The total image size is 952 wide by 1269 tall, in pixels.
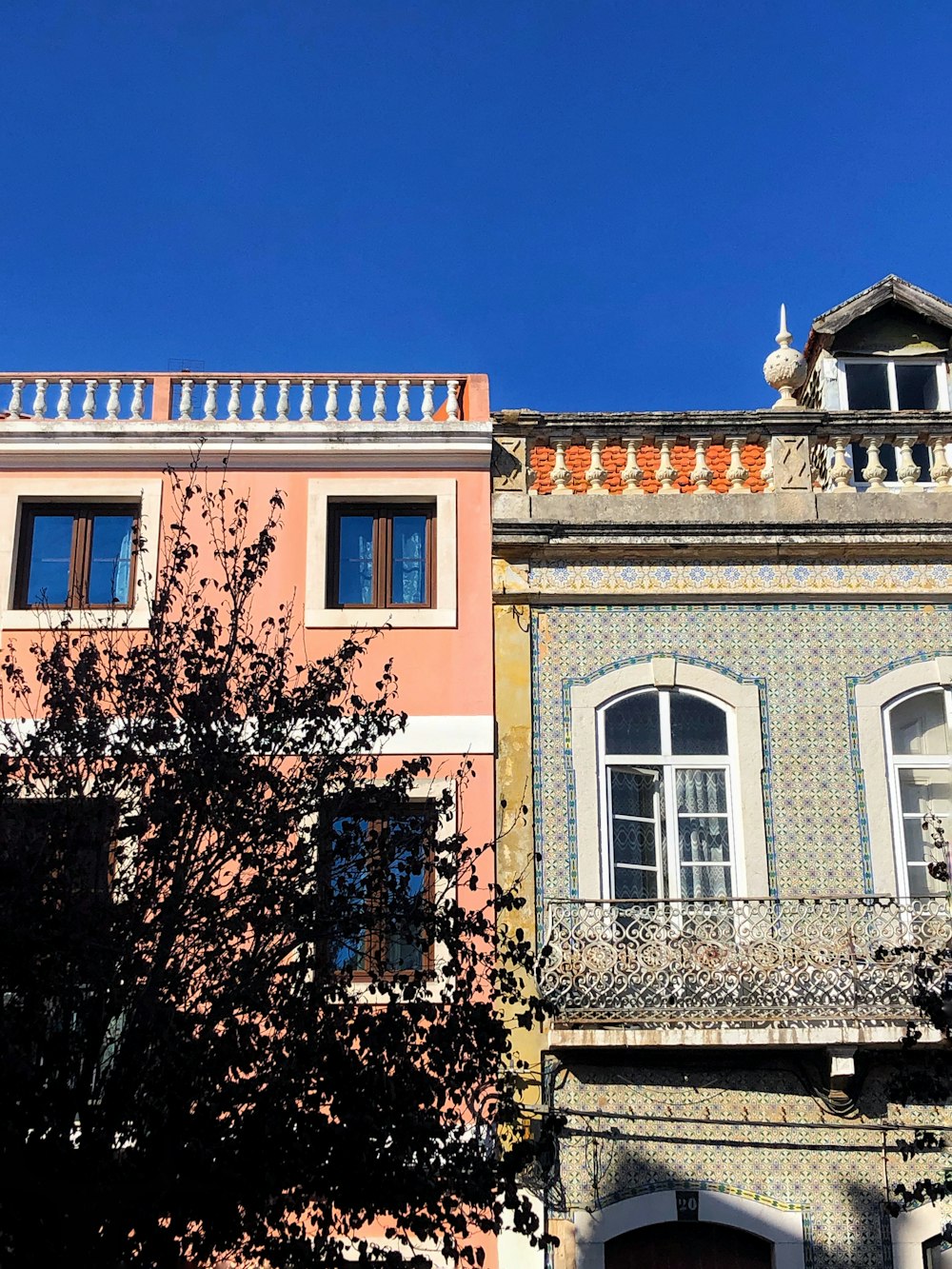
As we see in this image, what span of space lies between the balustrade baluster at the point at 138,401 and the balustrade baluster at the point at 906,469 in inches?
271

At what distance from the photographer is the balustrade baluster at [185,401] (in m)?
15.2

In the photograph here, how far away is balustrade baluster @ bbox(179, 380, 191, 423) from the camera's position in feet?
49.9

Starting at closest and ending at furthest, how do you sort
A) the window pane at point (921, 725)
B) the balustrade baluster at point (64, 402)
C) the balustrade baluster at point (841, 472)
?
the window pane at point (921, 725), the balustrade baluster at point (841, 472), the balustrade baluster at point (64, 402)

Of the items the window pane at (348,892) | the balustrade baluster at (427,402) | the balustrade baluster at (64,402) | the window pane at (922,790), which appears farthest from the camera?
the balustrade baluster at (427,402)

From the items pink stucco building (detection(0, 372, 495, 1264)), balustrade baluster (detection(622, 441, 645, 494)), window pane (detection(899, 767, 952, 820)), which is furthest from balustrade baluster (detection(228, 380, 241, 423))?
window pane (detection(899, 767, 952, 820))

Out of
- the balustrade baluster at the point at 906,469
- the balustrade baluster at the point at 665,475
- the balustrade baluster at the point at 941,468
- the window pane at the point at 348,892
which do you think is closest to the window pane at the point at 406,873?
the window pane at the point at 348,892

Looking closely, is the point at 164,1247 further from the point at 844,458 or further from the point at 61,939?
the point at 844,458

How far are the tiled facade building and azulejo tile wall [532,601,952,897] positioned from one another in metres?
0.02

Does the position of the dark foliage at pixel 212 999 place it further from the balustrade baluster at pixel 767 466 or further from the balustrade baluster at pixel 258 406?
the balustrade baluster at pixel 767 466

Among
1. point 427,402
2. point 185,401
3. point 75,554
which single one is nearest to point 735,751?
point 427,402

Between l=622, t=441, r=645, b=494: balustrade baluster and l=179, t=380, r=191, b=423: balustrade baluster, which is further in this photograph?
l=179, t=380, r=191, b=423: balustrade baluster

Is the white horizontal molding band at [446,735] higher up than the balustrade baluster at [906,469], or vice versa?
the balustrade baluster at [906,469]

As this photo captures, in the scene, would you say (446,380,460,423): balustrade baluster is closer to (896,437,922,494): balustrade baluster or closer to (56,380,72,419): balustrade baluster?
(56,380,72,419): balustrade baluster

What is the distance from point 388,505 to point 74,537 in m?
2.82
